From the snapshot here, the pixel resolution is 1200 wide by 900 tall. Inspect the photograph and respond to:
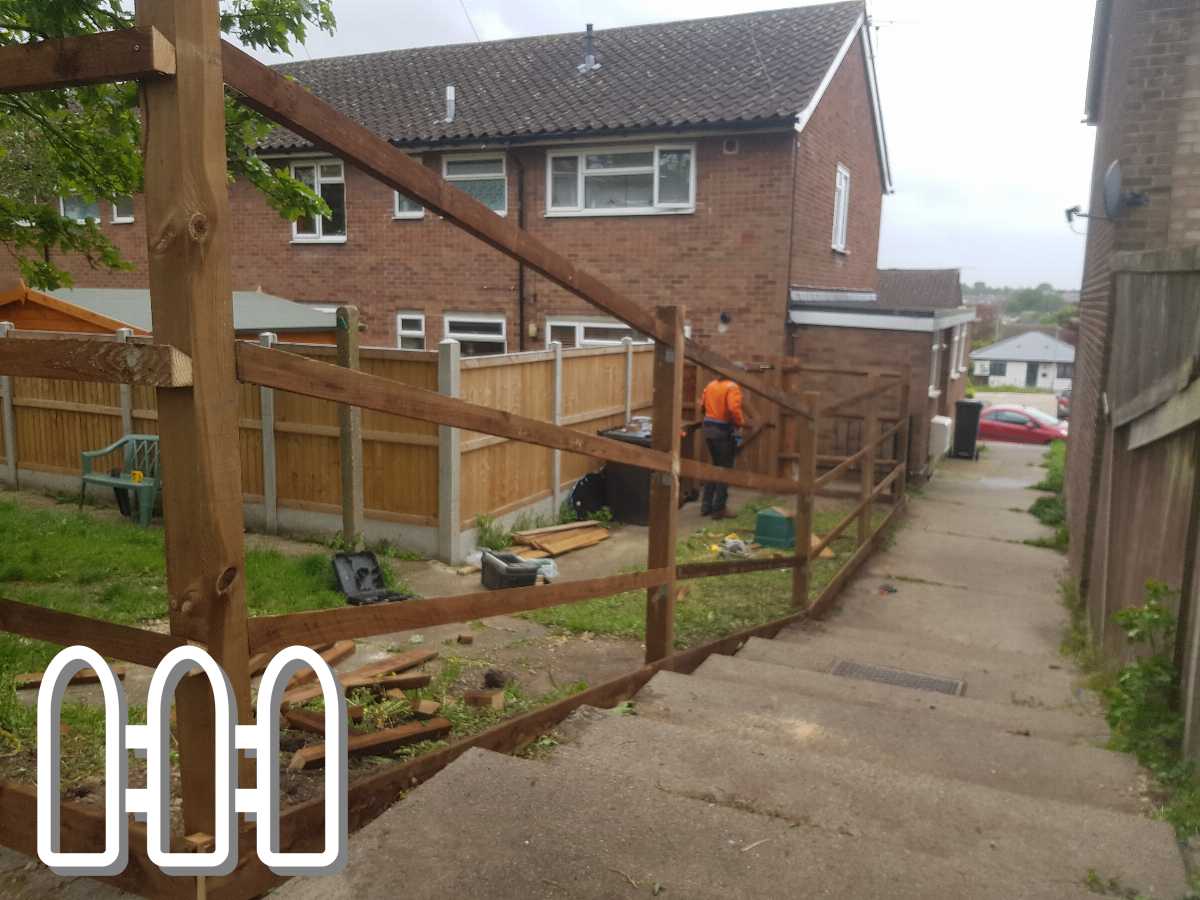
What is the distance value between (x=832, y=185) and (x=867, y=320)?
3812mm

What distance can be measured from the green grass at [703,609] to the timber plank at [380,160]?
3009mm

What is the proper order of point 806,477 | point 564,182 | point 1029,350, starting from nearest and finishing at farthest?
point 806,477, point 564,182, point 1029,350

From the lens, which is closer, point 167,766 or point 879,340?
point 167,766

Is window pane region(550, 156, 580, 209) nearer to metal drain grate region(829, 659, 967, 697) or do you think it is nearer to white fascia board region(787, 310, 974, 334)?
white fascia board region(787, 310, 974, 334)

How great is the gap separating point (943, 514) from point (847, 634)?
23.6ft

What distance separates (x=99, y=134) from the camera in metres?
5.67

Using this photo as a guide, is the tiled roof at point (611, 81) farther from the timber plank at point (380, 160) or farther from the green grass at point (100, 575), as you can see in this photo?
the timber plank at point (380, 160)

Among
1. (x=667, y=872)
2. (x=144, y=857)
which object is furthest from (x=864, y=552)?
(x=144, y=857)

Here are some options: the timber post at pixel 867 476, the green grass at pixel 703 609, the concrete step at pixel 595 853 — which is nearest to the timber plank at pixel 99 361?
the concrete step at pixel 595 853

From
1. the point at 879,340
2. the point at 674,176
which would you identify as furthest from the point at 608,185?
the point at 879,340

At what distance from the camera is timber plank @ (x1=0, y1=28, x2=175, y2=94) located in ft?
4.97

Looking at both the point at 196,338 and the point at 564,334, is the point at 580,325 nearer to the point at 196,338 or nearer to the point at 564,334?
the point at 564,334

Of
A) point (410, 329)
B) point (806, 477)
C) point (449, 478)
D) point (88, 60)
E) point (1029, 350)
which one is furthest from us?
point (1029, 350)

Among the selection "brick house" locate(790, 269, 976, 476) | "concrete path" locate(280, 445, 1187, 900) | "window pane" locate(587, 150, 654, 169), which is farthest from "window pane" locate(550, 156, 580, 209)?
"concrete path" locate(280, 445, 1187, 900)
